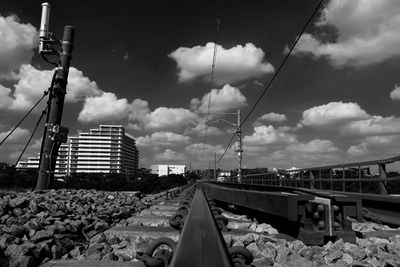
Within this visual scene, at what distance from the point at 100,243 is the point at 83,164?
181557mm

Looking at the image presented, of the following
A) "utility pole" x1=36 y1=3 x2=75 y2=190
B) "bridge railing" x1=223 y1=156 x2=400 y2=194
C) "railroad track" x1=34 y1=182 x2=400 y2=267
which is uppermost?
"utility pole" x1=36 y1=3 x2=75 y2=190

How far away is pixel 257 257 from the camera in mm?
4074

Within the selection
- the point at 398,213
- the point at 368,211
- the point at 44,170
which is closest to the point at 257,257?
the point at 398,213

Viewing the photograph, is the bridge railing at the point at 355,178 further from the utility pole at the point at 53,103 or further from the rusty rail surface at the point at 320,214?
the utility pole at the point at 53,103

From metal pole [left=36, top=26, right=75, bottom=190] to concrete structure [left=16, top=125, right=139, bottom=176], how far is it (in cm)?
16267

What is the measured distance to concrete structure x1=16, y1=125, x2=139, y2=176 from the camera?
176875 millimetres

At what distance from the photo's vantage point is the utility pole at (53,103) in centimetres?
1634

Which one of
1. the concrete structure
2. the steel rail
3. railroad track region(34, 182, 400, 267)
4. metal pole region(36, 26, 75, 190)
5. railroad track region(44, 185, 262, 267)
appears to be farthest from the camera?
the concrete structure

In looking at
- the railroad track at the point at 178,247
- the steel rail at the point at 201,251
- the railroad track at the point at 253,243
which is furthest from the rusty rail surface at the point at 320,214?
the steel rail at the point at 201,251

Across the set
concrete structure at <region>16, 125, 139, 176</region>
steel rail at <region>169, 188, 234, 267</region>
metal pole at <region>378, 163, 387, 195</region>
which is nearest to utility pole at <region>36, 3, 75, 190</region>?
metal pole at <region>378, 163, 387, 195</region>

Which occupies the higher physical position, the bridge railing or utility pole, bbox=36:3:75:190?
A: utility pole, bbox=36:3:75:190

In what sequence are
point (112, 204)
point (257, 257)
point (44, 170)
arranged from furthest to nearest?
point (44, 170)
point (112, 204)
point (257, 257)

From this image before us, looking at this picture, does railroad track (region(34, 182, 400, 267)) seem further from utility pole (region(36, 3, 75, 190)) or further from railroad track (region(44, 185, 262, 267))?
utility pole (region(36, 3, 75, 190))

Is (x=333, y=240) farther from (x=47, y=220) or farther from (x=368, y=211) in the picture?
(x=47, y=220)
